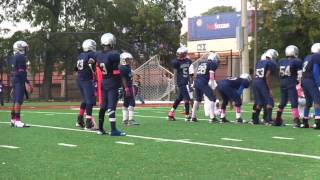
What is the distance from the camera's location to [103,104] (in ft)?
39.4

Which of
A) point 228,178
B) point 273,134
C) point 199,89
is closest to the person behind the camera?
point 228,178

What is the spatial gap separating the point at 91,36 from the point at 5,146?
3656cm

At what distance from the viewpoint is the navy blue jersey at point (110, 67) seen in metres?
11.8

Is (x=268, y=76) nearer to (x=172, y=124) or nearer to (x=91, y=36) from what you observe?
(x=172, y=124)

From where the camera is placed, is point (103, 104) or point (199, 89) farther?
point (199, 89)

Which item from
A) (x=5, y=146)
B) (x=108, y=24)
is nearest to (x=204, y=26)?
(x=108, y=24)

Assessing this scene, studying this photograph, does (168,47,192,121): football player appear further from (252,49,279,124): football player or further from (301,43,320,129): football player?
(301,43,320,129): football player

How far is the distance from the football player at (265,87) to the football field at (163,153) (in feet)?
4.77

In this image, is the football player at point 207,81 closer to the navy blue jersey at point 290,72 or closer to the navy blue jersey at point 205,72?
the navy blue jersey at point 205,72

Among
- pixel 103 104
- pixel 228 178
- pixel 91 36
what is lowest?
pixel 228 178

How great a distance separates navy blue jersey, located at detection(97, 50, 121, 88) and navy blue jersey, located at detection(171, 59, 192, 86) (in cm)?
459

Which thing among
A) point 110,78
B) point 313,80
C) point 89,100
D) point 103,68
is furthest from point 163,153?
point 313,80

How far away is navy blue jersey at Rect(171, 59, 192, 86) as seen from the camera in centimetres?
1630

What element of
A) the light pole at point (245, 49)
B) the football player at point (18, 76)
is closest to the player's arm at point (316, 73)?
the football player at point (18, 76)
